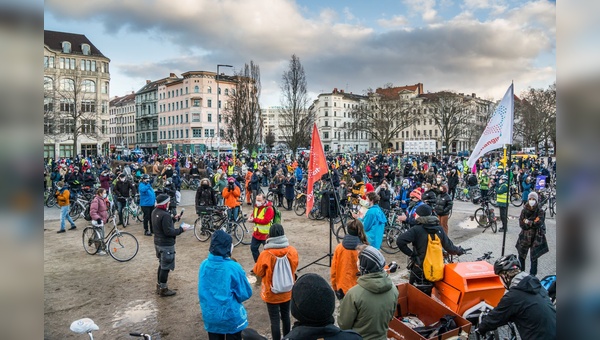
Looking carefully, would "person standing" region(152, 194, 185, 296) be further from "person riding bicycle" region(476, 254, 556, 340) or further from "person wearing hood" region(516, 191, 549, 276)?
"person wearing hood" region(516, 191, 549, 276)

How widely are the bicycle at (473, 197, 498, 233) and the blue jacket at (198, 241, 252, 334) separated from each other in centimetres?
1053

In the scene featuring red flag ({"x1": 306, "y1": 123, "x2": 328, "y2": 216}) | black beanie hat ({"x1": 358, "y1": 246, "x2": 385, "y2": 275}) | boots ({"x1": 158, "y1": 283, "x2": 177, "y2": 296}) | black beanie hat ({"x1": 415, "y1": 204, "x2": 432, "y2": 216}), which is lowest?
boots ({"x1": 158, "y1": 283, "x2": 177, "y2": 296})

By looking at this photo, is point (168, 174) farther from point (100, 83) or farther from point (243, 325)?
point (100, 83)

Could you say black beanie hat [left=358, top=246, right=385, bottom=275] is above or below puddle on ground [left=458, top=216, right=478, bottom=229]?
above

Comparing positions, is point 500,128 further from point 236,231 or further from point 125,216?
point 125,216

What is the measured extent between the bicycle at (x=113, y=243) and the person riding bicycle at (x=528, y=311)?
27.7 feet

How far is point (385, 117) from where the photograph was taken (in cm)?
6381

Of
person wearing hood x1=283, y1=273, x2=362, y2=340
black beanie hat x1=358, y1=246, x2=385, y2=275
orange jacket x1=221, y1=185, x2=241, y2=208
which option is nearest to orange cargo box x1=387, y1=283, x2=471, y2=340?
black beanie hat x1=358, y1=246, x2=385, y2=275

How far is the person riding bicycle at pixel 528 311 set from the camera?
3336mm

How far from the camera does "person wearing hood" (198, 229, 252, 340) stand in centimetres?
425

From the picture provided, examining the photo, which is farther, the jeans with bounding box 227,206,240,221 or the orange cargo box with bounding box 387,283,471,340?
the jeans with bounding box 227,206,240,221

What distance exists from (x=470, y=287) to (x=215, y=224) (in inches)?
311

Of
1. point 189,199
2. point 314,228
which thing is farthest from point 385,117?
point 314,228
